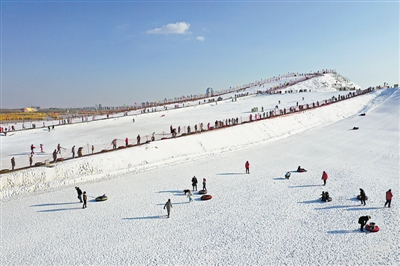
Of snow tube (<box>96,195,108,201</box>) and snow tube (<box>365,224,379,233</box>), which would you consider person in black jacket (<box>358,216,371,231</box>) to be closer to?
snow tube (<box>365,224,379,233</box>)

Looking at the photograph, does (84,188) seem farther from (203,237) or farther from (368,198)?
(368,198)

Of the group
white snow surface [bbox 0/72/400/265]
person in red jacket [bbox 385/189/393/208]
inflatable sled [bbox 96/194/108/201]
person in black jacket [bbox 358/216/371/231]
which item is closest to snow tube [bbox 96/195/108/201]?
inflatable sled [bbox 96/194/108/201]

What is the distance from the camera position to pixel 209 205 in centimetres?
1271

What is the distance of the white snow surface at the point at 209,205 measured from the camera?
29.8 feet

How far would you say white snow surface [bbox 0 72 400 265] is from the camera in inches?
357

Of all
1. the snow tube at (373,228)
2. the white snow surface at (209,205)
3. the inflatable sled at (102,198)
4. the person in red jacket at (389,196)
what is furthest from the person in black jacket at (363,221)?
the inflatable sled at (102,198)

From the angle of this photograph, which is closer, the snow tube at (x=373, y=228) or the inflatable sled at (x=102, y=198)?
the snow tube at (x=373, y=228)

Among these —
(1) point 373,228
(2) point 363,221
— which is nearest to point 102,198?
(2) point 363,221

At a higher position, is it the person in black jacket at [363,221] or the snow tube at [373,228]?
the person in black jacket at [363,221]

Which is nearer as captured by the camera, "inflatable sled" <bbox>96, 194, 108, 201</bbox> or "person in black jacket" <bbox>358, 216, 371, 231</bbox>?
"person in black jacket" <bbox>358, 216, 371, 231</bbox>

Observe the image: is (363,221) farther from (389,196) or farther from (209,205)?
(209,205)

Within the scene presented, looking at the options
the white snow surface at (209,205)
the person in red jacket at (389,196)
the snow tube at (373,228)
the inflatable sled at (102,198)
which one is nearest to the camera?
the white snow surface at (209,205)

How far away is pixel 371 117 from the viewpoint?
36250 millimetres

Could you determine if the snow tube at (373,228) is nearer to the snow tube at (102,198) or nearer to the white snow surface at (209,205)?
the white snow surface at (209,205)
